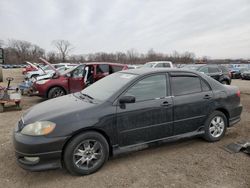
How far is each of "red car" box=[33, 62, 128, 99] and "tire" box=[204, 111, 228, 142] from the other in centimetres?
530

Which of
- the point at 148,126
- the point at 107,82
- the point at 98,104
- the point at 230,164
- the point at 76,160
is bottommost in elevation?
the point at 230,164

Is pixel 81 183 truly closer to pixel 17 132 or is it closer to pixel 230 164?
pixel 17 132

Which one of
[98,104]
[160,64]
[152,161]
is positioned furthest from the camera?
[160,64]

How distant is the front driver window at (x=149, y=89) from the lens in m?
3.65

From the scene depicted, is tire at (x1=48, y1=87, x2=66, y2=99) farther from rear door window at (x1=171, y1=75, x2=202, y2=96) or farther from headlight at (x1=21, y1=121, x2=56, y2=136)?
rear door window at (x1=171, y1=75, x2=202, y2=96)

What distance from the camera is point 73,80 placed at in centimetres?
884

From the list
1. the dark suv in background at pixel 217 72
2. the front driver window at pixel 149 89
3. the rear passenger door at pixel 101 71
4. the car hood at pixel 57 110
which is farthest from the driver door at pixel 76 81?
the dark suv in background at pixel 217 72

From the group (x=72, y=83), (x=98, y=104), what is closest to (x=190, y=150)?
(x=98, y=104)

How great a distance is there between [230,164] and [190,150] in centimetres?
73

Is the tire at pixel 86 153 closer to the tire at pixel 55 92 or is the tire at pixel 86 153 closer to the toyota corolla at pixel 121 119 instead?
the toyota corolla at pixel 121 119

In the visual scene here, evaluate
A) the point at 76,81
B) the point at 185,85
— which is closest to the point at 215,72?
the point at 76,81

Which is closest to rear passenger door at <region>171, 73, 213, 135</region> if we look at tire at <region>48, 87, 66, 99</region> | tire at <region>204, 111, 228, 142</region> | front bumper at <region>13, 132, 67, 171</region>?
tire at <region>204, 111, 228, 142</region>

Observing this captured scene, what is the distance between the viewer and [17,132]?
3.21m

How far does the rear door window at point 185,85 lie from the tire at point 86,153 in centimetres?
164
